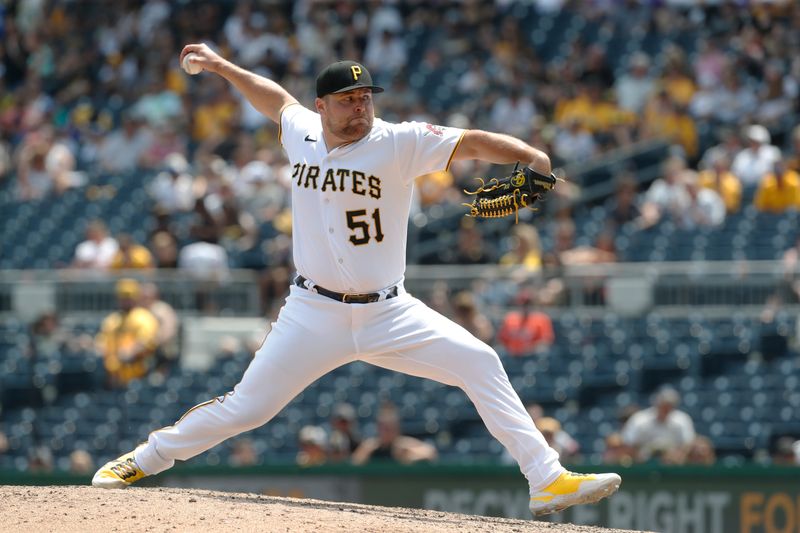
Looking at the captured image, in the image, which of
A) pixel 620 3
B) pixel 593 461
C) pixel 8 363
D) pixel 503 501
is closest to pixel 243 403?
pixel 503 501

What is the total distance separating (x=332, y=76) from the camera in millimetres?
5805

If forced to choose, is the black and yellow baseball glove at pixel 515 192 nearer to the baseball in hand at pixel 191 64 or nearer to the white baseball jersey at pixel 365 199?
the white baseball jersey at pixel 365 199

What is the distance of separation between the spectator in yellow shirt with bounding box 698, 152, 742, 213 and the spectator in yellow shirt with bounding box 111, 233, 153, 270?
4897 mm

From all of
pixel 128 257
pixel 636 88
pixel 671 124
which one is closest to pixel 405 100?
pixel 636 88

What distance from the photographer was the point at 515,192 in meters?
5.77

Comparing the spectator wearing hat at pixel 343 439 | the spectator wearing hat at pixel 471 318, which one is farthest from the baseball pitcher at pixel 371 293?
the spectator wearing hat at pixel 471 318

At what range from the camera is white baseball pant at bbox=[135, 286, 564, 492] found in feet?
19.3

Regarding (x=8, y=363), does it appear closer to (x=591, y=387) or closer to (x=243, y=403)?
(x=591, y=387)

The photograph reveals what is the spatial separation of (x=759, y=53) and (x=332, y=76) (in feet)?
31.1

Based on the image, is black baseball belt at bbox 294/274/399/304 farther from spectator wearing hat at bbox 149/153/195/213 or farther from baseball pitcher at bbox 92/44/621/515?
spectator wearing hat at bbox 149/153/195/213

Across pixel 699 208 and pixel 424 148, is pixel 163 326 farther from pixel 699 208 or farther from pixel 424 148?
pixel 424 148

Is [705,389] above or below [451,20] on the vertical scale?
below

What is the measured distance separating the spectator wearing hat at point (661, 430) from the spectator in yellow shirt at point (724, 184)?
263cm

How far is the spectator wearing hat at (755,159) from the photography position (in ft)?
40.3
